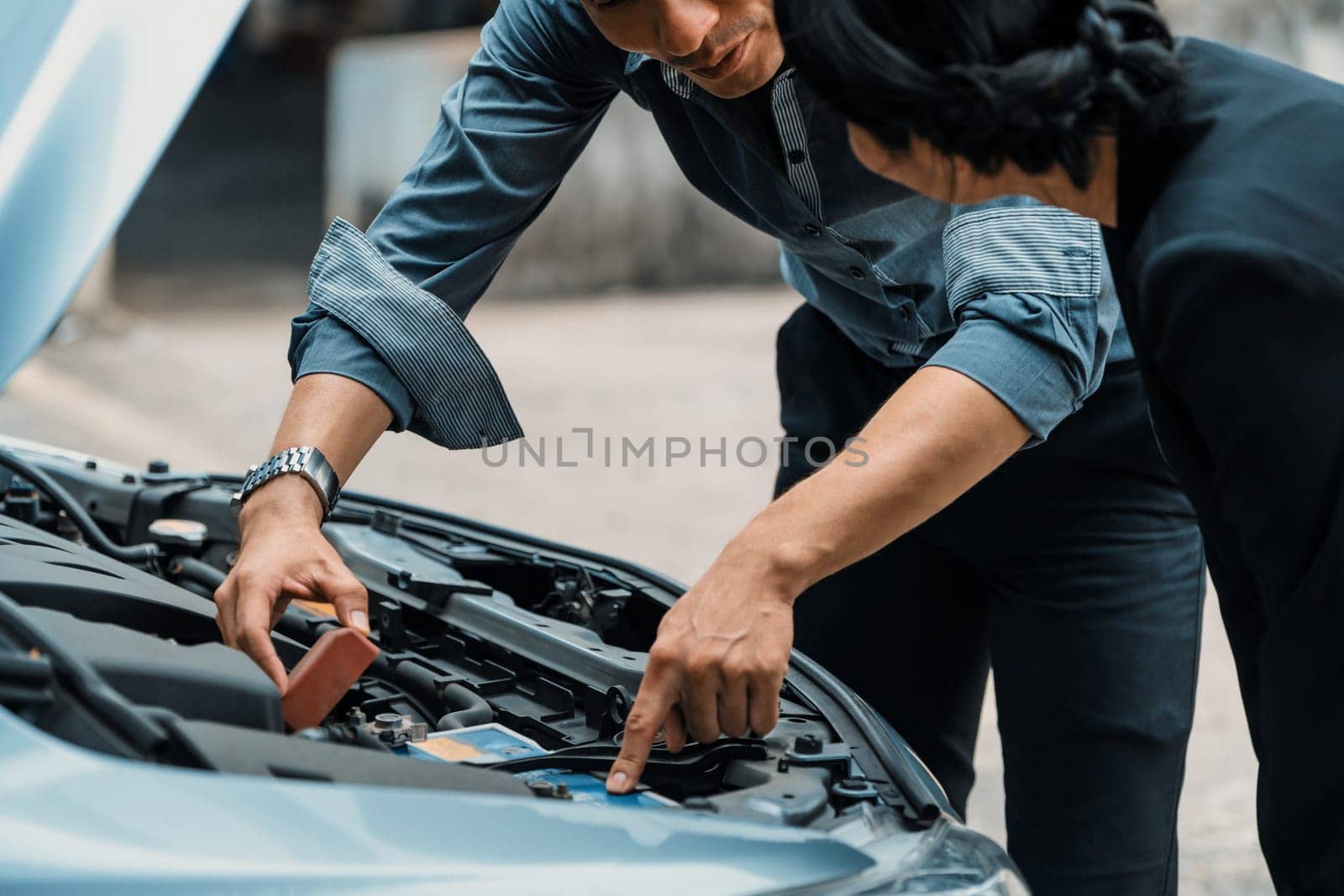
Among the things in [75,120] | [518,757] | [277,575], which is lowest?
[518,757]

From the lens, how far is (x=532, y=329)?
7246 mm

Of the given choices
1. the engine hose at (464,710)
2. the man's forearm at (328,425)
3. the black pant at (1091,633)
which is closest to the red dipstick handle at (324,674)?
the engine hose at (464,710)

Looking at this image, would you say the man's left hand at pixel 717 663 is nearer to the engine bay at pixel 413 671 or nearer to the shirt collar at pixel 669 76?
the engine bay at pixel 413 671

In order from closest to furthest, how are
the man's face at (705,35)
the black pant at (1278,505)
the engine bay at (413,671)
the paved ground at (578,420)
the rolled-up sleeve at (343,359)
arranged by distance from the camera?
the black pant at (1278,505) < the engine bay at (413,671) < the man's face at (705,35) < the rolled-up sleeve at (343,359) < the paved ground at (578,420)

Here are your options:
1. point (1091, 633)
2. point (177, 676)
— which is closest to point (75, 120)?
point (177, 676)

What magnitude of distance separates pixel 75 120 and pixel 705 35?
2.44ft

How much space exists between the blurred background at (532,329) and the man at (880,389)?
960 millimetres

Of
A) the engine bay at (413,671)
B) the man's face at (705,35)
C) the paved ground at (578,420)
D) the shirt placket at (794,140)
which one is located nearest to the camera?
the engine bay at (413,671)

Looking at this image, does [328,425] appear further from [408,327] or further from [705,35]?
[705,35]

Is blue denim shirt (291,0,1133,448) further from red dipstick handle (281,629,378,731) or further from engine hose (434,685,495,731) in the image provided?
red dipstick handle (281,629,378,731)

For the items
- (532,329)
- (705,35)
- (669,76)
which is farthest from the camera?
(532,329)

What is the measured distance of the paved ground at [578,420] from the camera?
10.1 feet

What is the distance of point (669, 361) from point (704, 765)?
5.37m

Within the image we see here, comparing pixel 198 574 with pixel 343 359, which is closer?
pixel 343 359
